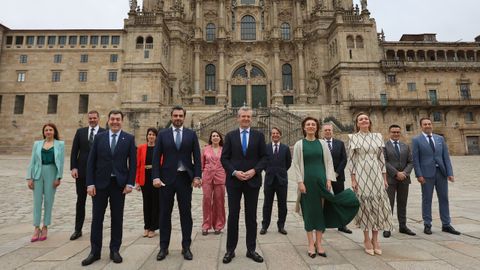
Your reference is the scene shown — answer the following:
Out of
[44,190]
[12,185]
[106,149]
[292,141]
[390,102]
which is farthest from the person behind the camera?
[390,102]

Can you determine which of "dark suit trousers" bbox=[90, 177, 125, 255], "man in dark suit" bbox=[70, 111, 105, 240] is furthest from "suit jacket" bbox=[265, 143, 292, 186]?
"man in dark suit" bbox=[70, 111, 105, 240]

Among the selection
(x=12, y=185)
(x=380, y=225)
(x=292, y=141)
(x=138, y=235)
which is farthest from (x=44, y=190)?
(x=292, y=141)

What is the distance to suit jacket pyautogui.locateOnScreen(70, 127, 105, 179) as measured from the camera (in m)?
5.96

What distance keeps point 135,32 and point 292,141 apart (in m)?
24.4

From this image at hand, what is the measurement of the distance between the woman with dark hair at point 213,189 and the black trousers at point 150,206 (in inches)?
40.6

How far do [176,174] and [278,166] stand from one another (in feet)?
9.34

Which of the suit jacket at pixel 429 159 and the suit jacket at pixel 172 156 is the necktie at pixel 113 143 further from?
the suit jacket at pixel 429 159

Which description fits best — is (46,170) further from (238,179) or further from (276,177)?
(276,177)

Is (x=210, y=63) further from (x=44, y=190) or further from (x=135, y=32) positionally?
(x=44, y=190)

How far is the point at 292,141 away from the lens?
26.5 metres

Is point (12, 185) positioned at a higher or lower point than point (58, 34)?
lower

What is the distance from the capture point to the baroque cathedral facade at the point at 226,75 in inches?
1364

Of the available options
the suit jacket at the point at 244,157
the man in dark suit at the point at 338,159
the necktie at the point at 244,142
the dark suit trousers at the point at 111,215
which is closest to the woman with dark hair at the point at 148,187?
the dark suit trousers at the point at 111,215

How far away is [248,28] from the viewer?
44375 mm
